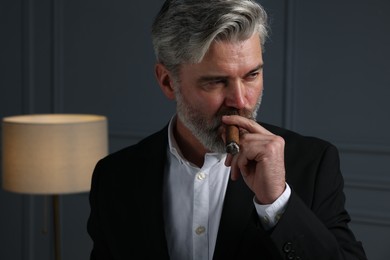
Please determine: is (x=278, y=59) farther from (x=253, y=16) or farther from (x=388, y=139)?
(x=253, y=16)

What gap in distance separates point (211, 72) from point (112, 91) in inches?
103

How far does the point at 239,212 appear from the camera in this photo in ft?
5.66

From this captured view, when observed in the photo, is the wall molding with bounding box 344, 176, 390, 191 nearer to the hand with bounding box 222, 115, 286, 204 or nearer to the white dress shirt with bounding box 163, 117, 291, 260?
the white dress shirt with bounding box 163, 117, 291, 260

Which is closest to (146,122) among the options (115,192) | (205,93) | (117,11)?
(117,11)

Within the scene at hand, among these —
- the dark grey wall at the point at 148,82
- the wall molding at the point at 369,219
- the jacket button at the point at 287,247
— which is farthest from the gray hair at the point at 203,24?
the wall molding at the point at 369,219

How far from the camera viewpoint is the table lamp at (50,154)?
9.99 feet

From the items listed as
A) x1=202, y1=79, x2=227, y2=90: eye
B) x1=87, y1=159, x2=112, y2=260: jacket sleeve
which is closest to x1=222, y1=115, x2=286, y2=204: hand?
x1=202, y1=79, x2=227, y2=90: eye

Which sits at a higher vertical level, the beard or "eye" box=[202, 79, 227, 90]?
"eye" box=[202, 79, 227, 90]

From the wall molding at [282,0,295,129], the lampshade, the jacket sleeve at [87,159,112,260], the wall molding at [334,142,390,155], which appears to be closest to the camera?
the jacket sleeve at [87,159,112,260]

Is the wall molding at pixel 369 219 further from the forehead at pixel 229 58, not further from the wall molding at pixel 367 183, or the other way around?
the forehead at pixel 229 58

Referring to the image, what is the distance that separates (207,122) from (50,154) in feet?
5.01

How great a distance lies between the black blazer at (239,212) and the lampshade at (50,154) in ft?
3.56

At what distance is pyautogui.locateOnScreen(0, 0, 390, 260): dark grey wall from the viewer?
3422mm

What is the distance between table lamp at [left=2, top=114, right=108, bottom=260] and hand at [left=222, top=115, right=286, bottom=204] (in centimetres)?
162
